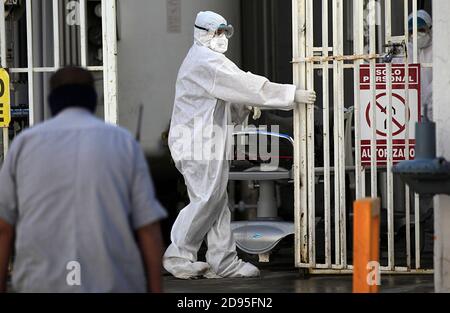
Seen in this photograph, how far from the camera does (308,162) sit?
8.98 m

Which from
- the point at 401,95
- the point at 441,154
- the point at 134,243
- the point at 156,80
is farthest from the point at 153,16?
the point at 134,243

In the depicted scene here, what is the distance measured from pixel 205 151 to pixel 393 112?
56.4 inches

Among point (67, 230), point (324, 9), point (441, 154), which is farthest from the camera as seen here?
point (324, 9)

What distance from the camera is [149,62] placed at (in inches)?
469

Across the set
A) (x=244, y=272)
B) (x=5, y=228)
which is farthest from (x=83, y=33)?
(x=5, y=228)

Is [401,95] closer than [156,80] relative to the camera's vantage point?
Yes

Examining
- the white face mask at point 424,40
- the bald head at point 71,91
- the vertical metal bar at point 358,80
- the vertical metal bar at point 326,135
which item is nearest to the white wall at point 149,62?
the white face mask at point 424,40

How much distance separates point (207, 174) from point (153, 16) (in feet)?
10.5

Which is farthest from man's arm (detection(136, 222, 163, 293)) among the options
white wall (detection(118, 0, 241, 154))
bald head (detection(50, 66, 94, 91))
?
white wall (detection(118, 0, 241, 154))

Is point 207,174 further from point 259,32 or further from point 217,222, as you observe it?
point 259,32

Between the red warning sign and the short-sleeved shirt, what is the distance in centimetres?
403

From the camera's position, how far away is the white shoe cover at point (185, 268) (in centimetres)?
916

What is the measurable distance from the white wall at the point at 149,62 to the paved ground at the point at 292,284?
2904 mm

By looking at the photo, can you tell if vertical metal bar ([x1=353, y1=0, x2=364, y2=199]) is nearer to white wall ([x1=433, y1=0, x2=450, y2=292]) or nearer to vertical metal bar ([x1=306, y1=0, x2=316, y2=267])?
vertical metal bar ([x1=306, y1=0, x2=316, y2=267])
